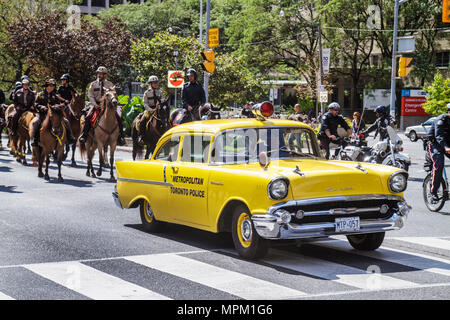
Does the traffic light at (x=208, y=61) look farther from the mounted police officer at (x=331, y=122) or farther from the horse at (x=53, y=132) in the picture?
the mounted police officer at (x=331, y=122)

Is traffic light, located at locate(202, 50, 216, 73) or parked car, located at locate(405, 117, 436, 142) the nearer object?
traffic light, located at locate(202, 50, 216, 73)

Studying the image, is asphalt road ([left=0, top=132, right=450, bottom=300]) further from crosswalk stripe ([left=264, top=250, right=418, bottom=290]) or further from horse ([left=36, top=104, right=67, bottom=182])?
horse ([left=36, top=104, right=67, bottom=182])

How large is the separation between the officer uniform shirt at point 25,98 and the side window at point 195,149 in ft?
50.0

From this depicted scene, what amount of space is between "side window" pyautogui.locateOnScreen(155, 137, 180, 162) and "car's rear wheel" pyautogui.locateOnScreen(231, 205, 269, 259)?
6.39 ft

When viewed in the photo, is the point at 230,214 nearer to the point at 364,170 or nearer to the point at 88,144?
the point at 364,170

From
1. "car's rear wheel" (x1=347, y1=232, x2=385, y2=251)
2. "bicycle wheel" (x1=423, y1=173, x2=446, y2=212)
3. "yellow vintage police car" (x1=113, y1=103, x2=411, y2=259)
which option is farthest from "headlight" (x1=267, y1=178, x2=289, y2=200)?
"bicycle wheel" (x1=423, y1=173, x2=446, y2=212)

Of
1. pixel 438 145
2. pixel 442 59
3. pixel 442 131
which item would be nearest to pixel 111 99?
pixel 438 145

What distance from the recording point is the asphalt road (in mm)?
7465

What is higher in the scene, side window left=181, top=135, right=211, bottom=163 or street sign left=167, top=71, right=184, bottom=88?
street sign left=167, top=71, right=184, bottom=88

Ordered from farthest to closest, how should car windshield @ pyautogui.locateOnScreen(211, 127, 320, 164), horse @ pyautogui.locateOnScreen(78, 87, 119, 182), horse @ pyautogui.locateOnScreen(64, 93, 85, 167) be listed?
1. horse @ pyautogui.locateOnScreen(64, 93, 85, 167)
2. horse @ pyautogui.locateOnScreen(78, 87, 119, 182)
3. car windshield @ pyautogui.locateOnScreen(211, 127, 320, 164)

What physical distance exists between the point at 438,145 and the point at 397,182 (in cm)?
499

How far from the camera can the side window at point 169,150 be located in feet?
35.4

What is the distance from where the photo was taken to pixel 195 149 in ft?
33.9
